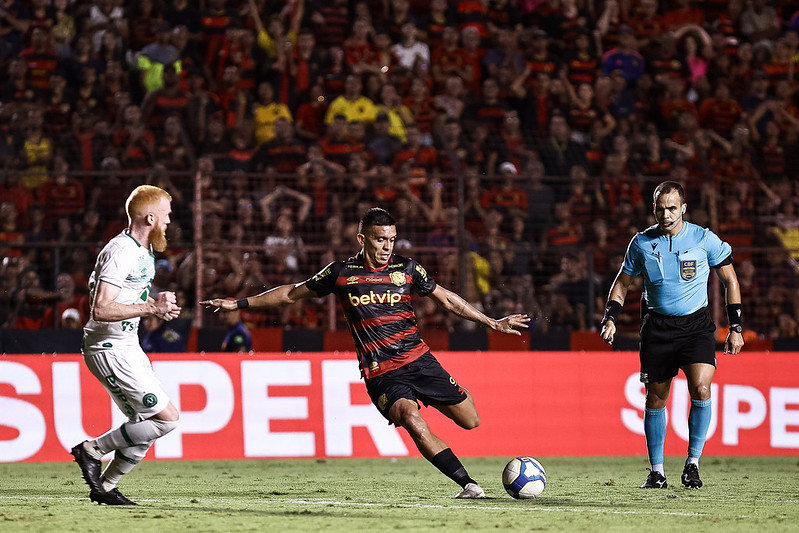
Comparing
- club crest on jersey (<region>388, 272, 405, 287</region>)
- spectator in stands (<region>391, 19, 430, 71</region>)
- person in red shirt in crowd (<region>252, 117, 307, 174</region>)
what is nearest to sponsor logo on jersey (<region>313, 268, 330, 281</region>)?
club crest on jersey (<region>388, 272, 405, 287</region>)

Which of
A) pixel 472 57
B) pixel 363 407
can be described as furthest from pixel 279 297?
pixel 472 57

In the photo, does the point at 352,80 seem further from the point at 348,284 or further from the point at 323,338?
the point at 348,284

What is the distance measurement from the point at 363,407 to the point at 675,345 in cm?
446

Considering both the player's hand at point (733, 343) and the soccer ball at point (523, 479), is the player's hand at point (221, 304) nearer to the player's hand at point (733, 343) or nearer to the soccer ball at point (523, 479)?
the soccer ball at point (523, 479)

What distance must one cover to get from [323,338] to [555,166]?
4.79m

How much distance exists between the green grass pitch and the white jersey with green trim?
112 cm

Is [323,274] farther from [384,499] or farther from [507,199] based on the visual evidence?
[507,199]

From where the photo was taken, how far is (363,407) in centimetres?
1315

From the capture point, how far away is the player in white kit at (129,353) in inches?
313

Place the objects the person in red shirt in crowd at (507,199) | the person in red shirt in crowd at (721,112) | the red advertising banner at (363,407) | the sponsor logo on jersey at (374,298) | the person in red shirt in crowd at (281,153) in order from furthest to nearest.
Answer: the person in red shirt in crowd at (721,112), the person in red shirt in crowd at (281,153), the person in red shirt in crowd at (507,199), the red advertising banner at (363,407), the sponsor logo on jersey at (374,298)

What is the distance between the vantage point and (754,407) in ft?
44.4

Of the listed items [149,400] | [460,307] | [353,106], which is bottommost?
[149,400]

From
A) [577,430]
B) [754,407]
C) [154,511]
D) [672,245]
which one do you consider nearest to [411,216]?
[577,430]

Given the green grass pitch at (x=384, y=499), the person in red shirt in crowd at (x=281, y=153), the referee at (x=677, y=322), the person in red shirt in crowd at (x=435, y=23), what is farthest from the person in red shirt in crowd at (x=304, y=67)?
the referee at (x=677, y=322)
